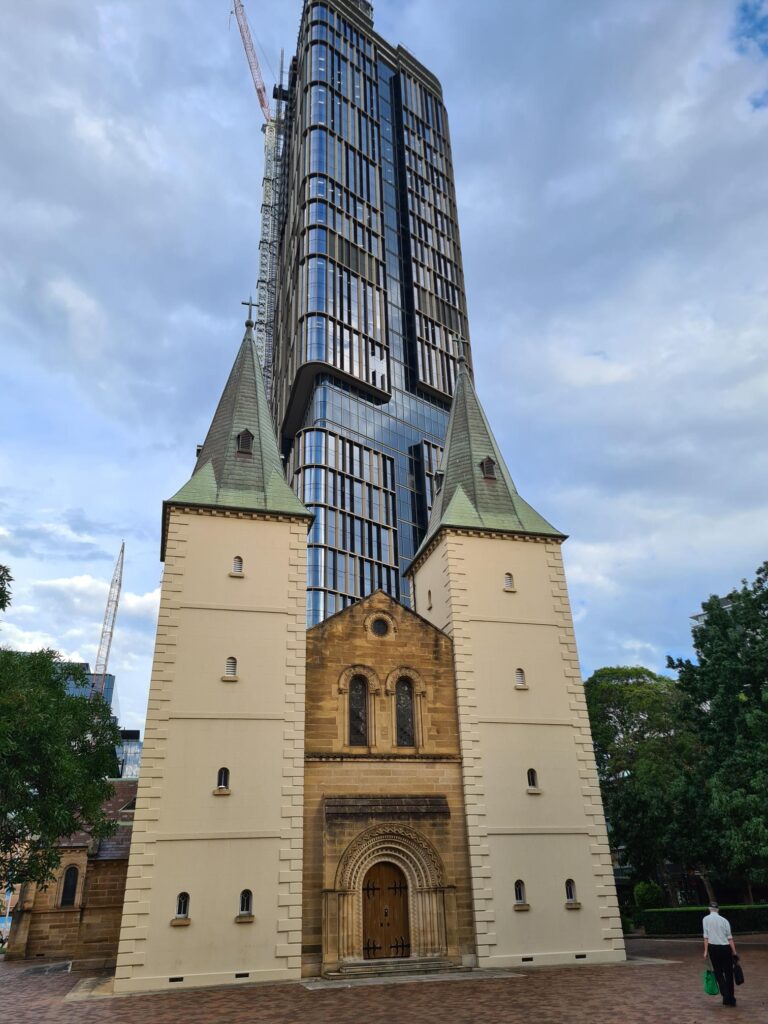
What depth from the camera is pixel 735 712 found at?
26297 millimetres

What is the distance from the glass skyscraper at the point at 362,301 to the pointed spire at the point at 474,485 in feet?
121

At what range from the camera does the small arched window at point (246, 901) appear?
2091 centimetres

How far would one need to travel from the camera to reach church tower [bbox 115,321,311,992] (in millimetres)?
20312

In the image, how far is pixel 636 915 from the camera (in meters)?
39.0

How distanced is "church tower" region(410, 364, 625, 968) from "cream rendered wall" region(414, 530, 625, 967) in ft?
0.12

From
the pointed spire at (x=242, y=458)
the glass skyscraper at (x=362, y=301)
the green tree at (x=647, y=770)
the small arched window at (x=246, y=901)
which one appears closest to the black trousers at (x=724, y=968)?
the small arched window at (x=246, y=901)

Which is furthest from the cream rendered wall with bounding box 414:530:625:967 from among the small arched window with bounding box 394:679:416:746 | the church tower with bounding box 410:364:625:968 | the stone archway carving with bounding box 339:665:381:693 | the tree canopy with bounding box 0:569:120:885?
the tree canopy with bounding box 0:569:120:885

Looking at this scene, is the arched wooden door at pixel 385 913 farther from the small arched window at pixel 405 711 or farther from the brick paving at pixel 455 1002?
the small arched window at pixel 405 711

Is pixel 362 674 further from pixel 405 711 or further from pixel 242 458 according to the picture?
pixel 242 458

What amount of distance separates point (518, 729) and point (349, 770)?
19.2 feet

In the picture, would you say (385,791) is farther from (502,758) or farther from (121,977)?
(121,977)

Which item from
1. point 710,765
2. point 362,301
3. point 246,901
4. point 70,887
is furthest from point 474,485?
point 362,301

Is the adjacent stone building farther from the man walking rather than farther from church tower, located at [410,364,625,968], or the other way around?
the man walking

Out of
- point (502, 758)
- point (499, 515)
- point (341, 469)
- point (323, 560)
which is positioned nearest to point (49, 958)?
point (502, 758)
